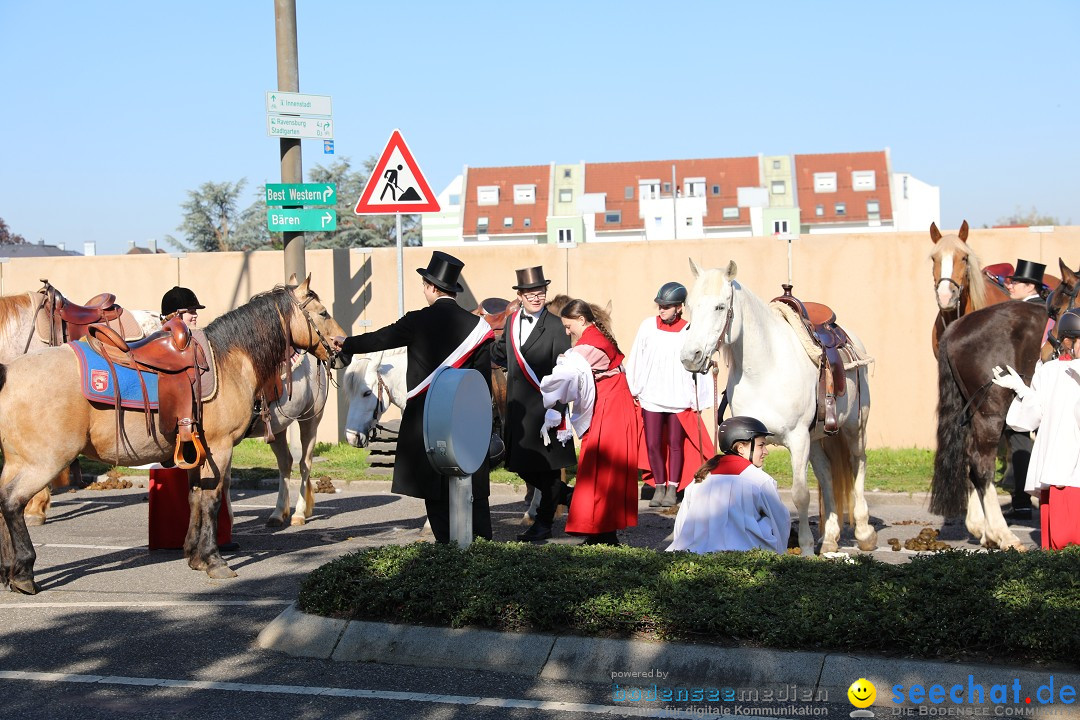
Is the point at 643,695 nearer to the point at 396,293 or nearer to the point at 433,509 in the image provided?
the point at 433,509

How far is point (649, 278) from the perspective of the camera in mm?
16000

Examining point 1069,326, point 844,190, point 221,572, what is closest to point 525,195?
point 844,190

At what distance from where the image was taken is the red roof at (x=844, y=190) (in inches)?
3393

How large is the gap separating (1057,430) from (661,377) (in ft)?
14.5

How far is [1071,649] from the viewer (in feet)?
17.2

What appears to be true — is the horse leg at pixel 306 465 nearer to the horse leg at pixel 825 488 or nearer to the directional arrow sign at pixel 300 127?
the directional arrow sign at pixel 300 127

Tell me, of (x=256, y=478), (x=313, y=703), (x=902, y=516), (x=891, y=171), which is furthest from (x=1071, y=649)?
(x=891, y=171)

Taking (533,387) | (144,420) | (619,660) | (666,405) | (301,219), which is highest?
(301,219)

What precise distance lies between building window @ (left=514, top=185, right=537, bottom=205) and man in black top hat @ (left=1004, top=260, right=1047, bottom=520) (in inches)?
3147

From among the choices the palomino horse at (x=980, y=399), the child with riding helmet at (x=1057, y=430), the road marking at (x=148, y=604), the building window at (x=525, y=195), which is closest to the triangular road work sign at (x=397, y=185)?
the palomino horse at (x=980, y=399)

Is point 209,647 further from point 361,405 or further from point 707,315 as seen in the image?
point 361,405

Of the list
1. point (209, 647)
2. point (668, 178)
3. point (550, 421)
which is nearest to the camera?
point (209, 647)

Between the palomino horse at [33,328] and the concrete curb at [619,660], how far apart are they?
586cm

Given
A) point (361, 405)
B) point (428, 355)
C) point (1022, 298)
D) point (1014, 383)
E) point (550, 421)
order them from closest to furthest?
1. point (428, 355)
2. point (1014, 383)
3. point (550, 421)
4. point (361, 405)
5. point (1022, 298)
